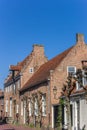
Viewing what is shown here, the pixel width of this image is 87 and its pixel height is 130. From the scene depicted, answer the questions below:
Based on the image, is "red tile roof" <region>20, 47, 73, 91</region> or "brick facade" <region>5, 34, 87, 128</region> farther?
"red tile roof" <region>20, 47, 73, 91</region>

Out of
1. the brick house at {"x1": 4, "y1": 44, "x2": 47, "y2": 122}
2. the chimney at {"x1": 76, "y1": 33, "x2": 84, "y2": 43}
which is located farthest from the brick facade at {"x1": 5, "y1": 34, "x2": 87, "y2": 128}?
the brick house at {"x1": 4, "y1": 44, "x2": 47, "y2": 122}

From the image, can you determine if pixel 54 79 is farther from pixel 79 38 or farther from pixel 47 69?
pixel 79 38

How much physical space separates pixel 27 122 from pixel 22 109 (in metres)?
4.06

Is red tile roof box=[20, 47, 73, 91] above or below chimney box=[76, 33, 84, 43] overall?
below

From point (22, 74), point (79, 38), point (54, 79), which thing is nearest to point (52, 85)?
point (54, 79)

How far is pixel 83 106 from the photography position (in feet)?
89.0

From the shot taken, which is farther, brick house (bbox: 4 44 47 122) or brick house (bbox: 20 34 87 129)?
brick house (bbox: 4 44 47 122)

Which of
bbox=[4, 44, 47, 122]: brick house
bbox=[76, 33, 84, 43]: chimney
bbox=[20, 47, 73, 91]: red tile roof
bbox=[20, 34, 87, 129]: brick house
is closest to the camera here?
bbox=[20, 34, 87, 129]: brick house

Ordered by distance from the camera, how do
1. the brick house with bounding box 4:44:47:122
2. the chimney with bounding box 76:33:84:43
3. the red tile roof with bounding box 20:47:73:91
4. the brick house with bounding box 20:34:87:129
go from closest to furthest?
1. the brick house with bounding box 20:34:87:129
2. the red tile roof with bounding box 20:47:73:91
3. the chimney with bounding box 76:33:84:43
4. the brick house with bounding box 4:44:47:122

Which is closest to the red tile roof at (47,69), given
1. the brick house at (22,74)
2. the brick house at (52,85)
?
the brick house at (52,85)

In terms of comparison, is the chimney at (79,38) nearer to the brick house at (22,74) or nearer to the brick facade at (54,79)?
the brick facade at (54,79)

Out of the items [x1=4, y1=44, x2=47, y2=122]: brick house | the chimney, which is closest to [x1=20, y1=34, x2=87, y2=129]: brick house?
the chimney

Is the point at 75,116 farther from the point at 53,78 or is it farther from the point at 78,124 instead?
the point at 53,78

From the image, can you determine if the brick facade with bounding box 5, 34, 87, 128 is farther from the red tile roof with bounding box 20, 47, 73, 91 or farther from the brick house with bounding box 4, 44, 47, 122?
the brick house with bounding box 4, 44, 47, 122
